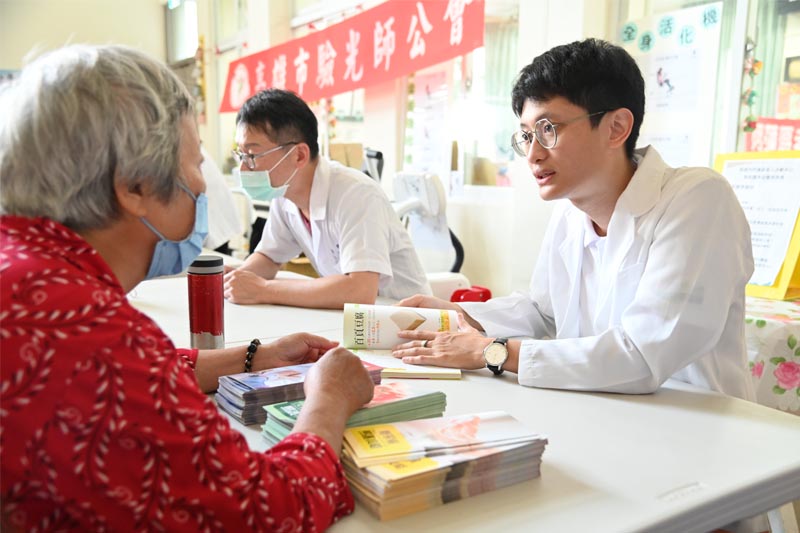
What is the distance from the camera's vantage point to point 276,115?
84.2 inches

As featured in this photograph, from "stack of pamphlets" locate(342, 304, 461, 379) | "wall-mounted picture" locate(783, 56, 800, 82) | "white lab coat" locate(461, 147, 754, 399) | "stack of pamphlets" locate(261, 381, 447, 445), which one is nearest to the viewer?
"stack of pamphlets" locate(261, 381, 447, 445)

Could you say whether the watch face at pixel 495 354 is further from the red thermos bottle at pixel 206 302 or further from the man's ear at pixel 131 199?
the man's ear at pixel 131 199

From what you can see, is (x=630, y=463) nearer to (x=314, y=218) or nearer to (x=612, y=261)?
(x=612, y=261)

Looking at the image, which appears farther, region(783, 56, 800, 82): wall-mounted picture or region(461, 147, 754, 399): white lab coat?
region(783, 56, 800, 82): wall-mounted picture

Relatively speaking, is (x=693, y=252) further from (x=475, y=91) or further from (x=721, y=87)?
(x=475, y=91)

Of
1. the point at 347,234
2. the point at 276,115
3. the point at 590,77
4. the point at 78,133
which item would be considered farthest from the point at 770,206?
the point at 78,133

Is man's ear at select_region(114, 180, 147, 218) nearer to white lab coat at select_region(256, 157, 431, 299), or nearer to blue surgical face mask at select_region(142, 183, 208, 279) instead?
blue surgical face mask at select_region(142, 183, 208, 279)

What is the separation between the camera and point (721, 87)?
271 centimetres

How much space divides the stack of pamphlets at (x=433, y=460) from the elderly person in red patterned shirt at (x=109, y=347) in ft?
0.11

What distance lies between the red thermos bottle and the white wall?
5.76 meters

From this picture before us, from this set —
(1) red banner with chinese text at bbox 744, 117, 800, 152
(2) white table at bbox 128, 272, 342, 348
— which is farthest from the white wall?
(1) red banner with chinese text at bbox 744, 117, 800, 152

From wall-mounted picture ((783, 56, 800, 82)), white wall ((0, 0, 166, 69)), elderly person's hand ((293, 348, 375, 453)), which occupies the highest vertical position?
white wall ((0, 0, 166, 69))

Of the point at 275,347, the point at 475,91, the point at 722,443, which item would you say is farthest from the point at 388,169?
the point at 722,443

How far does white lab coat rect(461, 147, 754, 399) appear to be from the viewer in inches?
46.9
